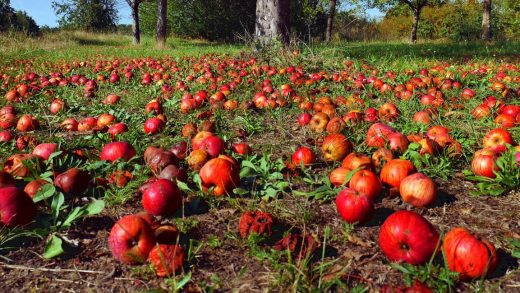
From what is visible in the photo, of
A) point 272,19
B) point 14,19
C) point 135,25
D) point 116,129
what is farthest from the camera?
point 14,19

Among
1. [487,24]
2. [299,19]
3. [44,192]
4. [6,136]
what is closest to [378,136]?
[44,192]

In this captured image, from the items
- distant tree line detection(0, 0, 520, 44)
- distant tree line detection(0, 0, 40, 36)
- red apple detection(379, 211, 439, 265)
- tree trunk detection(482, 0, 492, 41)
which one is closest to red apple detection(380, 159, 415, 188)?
red apple detection(379, 211, 439, 265)

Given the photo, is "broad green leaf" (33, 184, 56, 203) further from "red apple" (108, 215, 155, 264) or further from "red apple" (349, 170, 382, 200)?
"red apple" (349, 170, 382, 200)

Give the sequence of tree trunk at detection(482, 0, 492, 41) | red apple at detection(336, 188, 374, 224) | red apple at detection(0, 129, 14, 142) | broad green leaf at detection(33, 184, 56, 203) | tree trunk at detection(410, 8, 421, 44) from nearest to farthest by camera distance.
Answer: red apple at detection(336, 188, 374, 224), broad green leaf at detection(33, 184, 56, 203), red apple at detection(0, 129, 14, 142), tree trunk at detection(482, 0, 492, 41), tree trunk at detection(410, 8, 421, 44)

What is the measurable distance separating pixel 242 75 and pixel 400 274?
5598 millimetres

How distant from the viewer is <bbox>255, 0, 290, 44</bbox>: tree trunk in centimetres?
1025

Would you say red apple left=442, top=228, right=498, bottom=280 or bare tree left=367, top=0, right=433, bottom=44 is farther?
bare tree left=367, top=0, right=433, bottom=44

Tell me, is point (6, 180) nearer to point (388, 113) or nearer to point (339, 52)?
point (388, 113)

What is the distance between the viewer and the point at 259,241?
201 centimetres

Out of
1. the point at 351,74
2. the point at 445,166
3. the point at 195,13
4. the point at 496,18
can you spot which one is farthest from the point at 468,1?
the point at 445,166

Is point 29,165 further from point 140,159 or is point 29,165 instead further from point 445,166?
point 445,166

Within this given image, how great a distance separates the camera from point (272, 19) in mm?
10289

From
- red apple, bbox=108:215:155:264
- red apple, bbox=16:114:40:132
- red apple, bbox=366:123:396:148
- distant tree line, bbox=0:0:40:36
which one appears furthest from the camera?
distant tree line, bbox=0:0:40:36

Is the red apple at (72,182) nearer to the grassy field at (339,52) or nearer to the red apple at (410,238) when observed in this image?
the red apple at (410,238)
